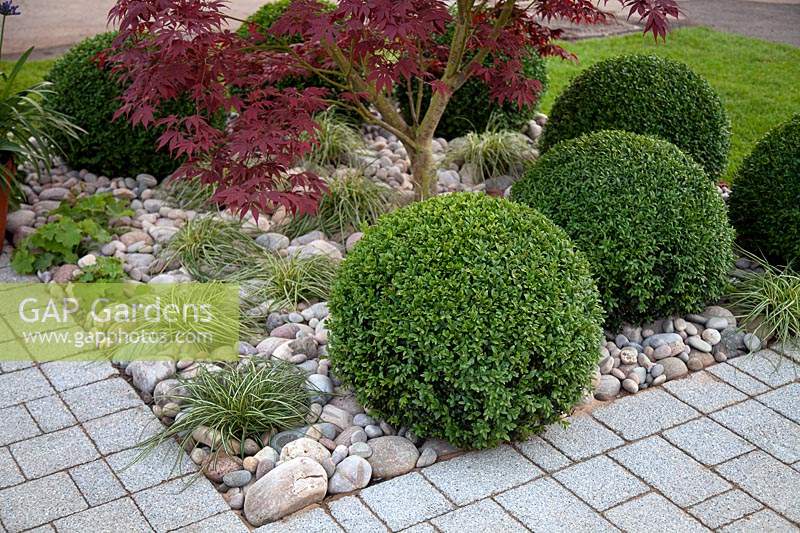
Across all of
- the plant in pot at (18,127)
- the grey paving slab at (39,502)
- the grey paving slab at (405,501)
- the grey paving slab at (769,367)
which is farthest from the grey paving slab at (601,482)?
the plant in pot at (18,127)

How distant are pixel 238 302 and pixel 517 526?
1849mm

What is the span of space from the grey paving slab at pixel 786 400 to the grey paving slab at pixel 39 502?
259 centimetres

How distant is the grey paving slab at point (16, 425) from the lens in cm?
336

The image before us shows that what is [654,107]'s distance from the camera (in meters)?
4.93

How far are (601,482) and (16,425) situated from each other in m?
2.15

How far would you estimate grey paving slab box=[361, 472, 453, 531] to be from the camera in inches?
117

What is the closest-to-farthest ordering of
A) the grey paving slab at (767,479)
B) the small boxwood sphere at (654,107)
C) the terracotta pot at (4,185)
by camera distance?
1. the grey paving slab at (767,479)
2. the terracotta pot at (4,185)
3. the small boxwood sphere at (654,107)

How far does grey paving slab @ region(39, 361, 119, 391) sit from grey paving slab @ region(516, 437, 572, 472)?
170 centimetres

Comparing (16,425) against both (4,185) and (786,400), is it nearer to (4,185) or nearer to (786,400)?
(4,185)

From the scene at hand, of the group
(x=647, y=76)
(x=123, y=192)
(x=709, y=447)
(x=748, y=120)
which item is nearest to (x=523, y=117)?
(x=647, y=76)

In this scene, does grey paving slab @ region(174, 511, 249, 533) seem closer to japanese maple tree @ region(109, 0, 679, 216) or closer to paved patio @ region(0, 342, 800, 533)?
paved patio @ region(0, 342, 800, 533)

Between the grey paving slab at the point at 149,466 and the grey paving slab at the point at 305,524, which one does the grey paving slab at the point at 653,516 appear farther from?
the grey paving slab at the point at 149,466

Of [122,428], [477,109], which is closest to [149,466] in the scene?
[122,428]

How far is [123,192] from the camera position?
5.35m
